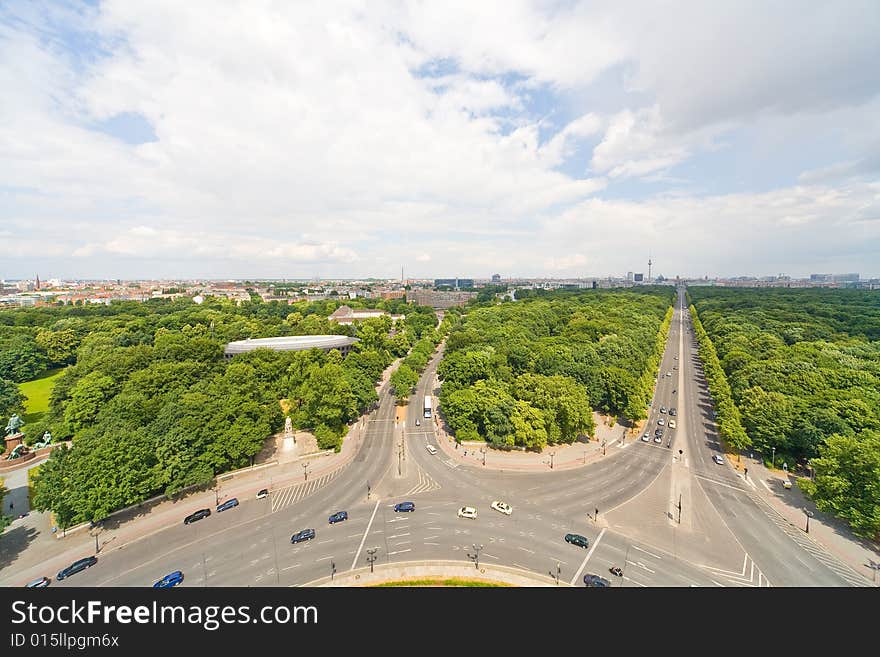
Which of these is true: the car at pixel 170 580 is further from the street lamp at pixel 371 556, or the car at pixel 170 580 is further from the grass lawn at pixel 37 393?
the grass lawn at pixel 37 393

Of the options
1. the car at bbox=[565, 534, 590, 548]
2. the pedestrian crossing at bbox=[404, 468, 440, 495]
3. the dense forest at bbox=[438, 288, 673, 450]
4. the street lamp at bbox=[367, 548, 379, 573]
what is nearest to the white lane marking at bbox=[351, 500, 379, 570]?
the street lamp at bbox=[367, 548, 379, 573]

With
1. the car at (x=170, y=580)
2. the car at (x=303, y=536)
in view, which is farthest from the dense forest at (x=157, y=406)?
the car at (x=303, y=536)

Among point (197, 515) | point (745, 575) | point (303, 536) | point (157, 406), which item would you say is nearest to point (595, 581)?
point (745, 575)

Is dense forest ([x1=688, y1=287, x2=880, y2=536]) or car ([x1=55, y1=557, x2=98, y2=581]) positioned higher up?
dense forest ([x1=688, y1=287, x2=880, y2=536])

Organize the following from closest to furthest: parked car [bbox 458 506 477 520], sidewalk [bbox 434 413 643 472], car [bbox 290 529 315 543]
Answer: car [bbox 290 529 315 543], parked car [bbox 458 506 477 520], sidewalk [bbox 434 413 643 472]

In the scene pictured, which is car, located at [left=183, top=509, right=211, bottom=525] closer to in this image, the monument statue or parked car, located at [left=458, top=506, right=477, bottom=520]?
parked car, located at [left=458, top=506, right=477, bottom=520]
